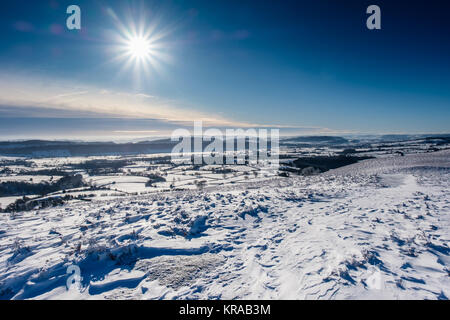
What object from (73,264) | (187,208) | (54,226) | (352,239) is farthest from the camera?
(187,208)

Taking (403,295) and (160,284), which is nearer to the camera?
(403,295)

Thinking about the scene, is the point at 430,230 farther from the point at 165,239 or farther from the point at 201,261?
the point at 165,239

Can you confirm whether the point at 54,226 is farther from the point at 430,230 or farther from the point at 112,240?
the point at 430,230

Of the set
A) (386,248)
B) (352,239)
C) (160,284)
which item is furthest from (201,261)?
(386,248)

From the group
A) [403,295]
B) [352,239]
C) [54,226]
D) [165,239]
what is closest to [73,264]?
[165,239]
